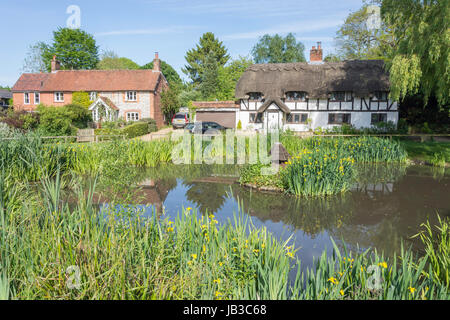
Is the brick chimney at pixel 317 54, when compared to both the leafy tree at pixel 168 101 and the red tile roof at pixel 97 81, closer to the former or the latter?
the leafy tree at pixel 168 101

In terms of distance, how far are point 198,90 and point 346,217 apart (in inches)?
1777

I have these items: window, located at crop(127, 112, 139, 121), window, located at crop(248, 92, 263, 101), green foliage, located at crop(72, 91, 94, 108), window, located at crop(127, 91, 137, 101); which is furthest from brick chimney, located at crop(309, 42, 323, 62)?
green foliage, located at crop(72, 91, 94, 108)

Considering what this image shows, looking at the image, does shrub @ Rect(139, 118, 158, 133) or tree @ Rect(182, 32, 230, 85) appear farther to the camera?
tree @ Rect(182, 32, 230, 85)

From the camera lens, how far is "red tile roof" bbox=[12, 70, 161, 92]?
117 ft

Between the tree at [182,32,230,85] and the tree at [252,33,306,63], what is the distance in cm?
877

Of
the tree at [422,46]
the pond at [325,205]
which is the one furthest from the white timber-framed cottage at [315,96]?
the pond at [325,205]

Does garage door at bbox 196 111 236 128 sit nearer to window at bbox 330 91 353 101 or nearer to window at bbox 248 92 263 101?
window at bbox 248 92 263 101

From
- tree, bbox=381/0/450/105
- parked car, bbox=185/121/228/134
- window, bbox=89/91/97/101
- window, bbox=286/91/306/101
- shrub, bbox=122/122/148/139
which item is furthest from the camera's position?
window, bbox=89/91/97/101

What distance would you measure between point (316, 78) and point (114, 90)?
67.5 feet

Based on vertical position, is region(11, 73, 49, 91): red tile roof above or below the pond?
above

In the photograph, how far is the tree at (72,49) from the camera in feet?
167

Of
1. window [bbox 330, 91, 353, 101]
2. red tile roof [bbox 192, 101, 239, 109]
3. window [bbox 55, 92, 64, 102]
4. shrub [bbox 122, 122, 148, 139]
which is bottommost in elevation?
shrub [bbox 122, 122, 148, 139]
